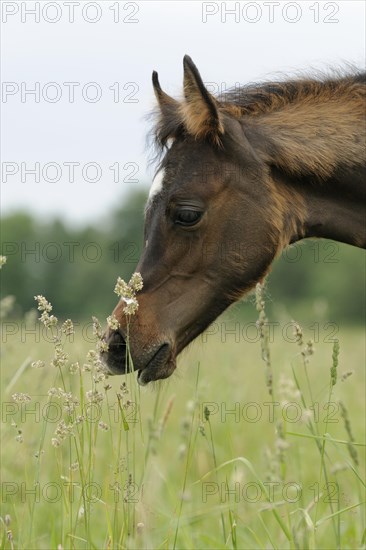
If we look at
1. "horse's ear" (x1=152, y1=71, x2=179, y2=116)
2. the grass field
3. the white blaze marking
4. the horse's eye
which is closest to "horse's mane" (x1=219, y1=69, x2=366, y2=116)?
"horse's ear" (x1=152, y1=71, x2=179, y2=116)

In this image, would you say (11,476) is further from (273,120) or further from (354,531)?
(273,120)

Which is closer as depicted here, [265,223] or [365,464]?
[265,223]

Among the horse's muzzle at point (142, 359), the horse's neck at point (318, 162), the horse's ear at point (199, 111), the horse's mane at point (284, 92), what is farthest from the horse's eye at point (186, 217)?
the horse's mane at point (284, 92)

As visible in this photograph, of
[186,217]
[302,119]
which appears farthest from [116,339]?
[302,119]

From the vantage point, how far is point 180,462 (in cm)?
729

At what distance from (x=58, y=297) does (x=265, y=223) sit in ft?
205

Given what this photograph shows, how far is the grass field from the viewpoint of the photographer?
3.57m

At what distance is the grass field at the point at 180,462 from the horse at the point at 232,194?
1.42 ft

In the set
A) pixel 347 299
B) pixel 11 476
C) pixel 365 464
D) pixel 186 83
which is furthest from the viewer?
pixel 347 299

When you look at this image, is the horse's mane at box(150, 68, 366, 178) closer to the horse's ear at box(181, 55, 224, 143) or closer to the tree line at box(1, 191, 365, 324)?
the horse's ear at box(181, 55, 224, 143)

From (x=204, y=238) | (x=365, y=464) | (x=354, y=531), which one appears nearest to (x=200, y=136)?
(x=204, y=238)

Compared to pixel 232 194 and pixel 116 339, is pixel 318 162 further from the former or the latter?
pixel 116 339

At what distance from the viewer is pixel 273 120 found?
5.24 metres

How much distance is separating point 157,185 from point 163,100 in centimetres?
75
